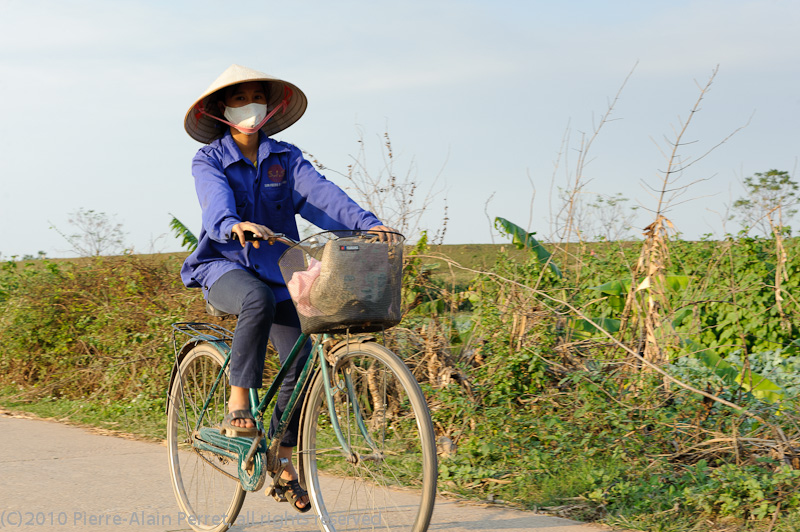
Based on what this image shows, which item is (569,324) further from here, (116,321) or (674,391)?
(116,321)

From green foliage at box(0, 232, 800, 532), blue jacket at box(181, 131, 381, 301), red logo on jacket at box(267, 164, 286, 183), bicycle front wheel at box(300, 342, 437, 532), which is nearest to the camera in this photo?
bicycle front wheel at box(300, 342, 437, 532)

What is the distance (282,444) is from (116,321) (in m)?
5.07

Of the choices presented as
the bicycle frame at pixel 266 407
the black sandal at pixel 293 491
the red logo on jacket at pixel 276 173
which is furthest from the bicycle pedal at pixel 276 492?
the red logo on jacket at pixel 276 173

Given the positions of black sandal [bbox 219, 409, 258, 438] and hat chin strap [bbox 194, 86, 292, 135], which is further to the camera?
hat chin strap [bbox 194, 86, 292, 135]

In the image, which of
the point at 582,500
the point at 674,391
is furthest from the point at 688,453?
the point at 582,500

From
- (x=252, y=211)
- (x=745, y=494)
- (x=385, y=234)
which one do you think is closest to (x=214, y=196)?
(x=252, y=211)

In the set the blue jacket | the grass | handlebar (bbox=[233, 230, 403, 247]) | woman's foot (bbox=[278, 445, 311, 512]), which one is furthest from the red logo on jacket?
the grass

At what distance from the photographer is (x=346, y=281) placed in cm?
326

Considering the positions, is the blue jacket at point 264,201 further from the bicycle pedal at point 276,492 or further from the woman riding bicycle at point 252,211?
the bicycle pedal at point 276,492

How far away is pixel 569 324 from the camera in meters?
6.09

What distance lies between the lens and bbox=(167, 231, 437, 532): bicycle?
3277 mm

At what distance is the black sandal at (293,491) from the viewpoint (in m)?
3.87

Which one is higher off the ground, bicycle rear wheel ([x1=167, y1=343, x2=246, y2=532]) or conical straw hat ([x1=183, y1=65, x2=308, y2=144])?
conical straw hat ([x1=183, y1=65, x2=308, y2=144])

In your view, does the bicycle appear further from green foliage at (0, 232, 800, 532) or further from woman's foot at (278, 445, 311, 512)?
green foliage at (0, 232, 800, 532)
